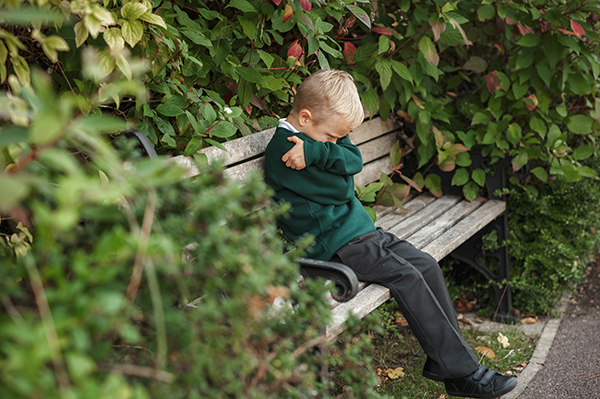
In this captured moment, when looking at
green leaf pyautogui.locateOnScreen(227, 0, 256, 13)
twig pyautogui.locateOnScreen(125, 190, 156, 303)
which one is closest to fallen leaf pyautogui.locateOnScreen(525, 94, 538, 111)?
green leaf pyautogui.locateOnScreen(227, 0, 256, 13)

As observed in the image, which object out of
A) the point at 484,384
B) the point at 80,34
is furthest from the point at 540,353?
the point at 80,34

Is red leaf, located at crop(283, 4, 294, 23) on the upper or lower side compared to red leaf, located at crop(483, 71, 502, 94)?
upper

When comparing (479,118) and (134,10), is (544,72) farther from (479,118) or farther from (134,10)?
Answer: (134,10)

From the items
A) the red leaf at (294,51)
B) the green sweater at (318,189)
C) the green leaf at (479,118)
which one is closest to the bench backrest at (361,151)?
the green sweater at (318,189)

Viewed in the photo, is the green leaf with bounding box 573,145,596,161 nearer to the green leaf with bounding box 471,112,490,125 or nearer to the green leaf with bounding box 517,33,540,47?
the green leaf with bounding box 471,112,490,125

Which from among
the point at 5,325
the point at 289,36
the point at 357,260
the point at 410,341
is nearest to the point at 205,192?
the point at 5,325

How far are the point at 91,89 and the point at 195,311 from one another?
42.1 inches

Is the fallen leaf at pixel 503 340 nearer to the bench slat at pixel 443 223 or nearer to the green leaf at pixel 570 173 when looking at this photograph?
the bench slat at pixel 443 223

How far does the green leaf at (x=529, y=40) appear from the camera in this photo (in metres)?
2.80

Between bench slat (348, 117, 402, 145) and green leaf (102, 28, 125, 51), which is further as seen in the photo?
bench slat (348, 117, 402, 145)

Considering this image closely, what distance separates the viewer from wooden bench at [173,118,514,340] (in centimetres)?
209

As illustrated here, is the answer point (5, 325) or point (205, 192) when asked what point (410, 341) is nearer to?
point (205, 192)

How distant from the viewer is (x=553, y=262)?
3.08 m

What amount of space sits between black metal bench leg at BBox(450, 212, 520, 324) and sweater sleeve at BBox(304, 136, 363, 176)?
4.27 feet
